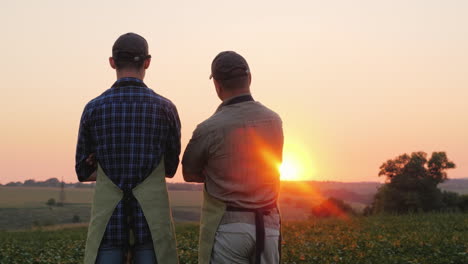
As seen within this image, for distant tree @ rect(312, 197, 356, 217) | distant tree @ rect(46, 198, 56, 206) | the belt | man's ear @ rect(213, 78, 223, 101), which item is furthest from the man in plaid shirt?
distant tree @ rect(46, 198, 56, 206)

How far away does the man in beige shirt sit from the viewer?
363cm

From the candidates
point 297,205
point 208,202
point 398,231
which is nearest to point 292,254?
point 398,231

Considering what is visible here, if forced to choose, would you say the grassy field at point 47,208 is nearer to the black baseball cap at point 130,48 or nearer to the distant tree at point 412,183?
the distant tree at point 412,183

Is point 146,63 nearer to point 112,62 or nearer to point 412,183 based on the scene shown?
point 112,62

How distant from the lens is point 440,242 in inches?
485

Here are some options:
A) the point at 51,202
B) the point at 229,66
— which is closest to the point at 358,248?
the point at 229,66

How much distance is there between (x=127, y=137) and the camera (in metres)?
3.63

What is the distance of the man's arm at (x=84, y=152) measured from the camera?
374 centimetres

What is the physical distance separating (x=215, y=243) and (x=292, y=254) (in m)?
7.80

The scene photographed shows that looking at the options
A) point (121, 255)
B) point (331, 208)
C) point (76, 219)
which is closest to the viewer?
point (121, 255)

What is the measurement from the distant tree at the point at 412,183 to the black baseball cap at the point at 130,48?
40.6 m

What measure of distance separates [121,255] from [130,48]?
1.50 m

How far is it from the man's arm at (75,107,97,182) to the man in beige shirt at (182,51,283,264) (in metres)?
0.70

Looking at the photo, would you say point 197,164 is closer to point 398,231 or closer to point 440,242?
point 440,242
